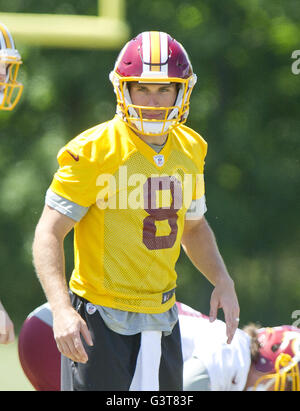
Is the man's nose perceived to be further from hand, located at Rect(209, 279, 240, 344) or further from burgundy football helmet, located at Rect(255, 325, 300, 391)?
burgundy football helmet, located at Rect(255, 325, 300, 391)

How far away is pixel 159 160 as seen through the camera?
2.57 metres

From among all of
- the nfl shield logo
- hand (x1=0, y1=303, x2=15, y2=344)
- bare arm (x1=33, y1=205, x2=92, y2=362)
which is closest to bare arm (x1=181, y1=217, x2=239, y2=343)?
the nfl shield logo

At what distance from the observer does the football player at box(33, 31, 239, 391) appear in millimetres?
2438

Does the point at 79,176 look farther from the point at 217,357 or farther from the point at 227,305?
the point at 217,357

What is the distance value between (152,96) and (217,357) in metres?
1.12

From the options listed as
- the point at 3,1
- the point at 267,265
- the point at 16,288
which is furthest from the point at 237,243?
the point at 3,1

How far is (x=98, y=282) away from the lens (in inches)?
98.1

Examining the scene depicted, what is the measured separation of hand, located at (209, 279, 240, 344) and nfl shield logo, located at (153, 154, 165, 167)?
0.49 m

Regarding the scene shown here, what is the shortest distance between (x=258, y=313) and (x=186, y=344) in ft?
13.8

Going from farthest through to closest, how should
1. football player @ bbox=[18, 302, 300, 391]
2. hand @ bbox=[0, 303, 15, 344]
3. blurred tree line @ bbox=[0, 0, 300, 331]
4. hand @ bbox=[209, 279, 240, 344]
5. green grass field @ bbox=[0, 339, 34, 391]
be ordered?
blurred tree line @ bbox=[0, 0, 300, 331]
green grass field @ bbox=[0, 339, 34, 391]
football player @ bbox=[18, 302, 300, 391]
hand @ bbox=[209, 279, 240, 344]
hand @ bbox=[0, 303, 15, 344]

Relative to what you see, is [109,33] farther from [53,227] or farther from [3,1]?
[3,1]

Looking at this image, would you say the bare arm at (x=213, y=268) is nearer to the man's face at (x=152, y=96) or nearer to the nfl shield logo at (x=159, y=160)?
the nfl shield logo at (x=159, y=160)

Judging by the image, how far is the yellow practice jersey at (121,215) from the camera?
96.3 inches

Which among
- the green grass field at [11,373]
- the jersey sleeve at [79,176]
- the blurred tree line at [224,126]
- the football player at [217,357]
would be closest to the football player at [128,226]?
the jersey sleeve at [79,176]
